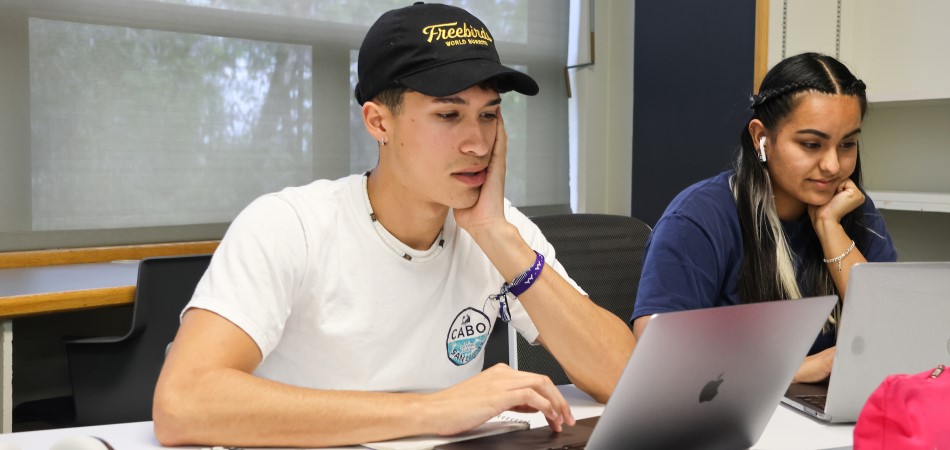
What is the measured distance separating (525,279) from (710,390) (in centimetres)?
49

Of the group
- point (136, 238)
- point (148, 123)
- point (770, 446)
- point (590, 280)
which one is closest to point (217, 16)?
point (148, 123)

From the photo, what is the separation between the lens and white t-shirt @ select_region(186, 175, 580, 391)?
4.33ft

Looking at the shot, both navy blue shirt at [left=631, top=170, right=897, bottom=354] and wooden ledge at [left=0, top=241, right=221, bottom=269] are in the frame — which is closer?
navy blue shirt at [left=631, top=170, right=897, bottom=354]

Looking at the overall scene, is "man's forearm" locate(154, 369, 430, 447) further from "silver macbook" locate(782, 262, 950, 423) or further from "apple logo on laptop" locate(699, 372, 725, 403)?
"silver macbook" locate(782, 262, 950, 423)

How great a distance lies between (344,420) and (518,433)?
0.23 m

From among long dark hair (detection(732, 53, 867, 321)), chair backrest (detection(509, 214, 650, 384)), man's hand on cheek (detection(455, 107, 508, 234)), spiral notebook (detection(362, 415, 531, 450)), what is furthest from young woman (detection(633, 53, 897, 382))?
spiral notebook (detection(362, 415, 531, 450))

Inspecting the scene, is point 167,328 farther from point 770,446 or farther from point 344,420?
point 770,446

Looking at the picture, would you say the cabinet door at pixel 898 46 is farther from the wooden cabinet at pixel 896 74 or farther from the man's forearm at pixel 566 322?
the man's forearm at pixel 566 322

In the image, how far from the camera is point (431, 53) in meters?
1.41

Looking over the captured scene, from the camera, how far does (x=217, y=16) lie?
10.0 ft

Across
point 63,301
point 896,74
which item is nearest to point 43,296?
point 63,301

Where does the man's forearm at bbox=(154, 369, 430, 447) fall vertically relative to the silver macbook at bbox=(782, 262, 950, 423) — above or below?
below

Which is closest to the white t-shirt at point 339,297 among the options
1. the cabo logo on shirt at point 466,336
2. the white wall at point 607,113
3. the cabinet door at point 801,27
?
the cabo logo on shirt at point 466,336

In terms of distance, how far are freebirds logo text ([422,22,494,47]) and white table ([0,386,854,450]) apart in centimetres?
58
